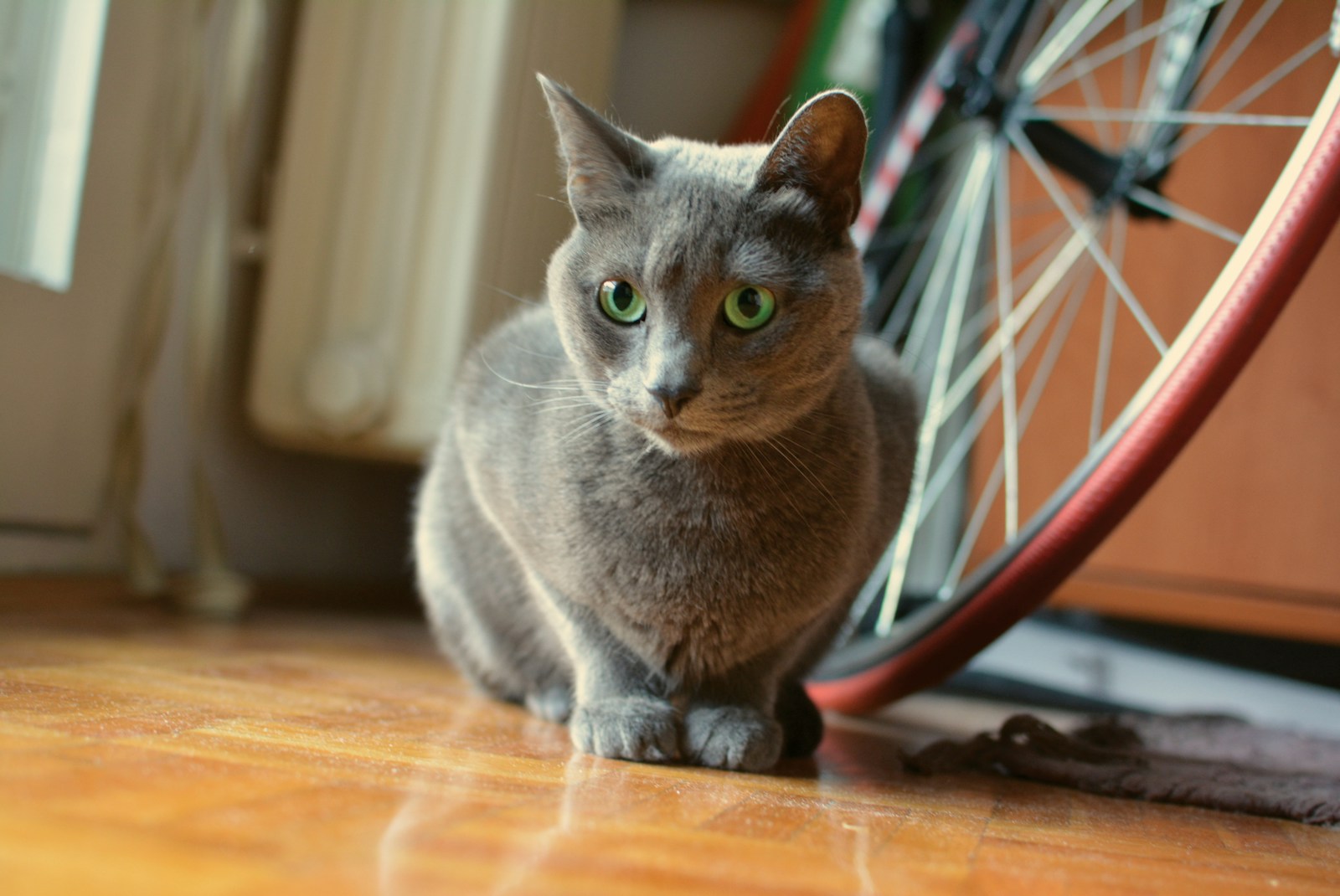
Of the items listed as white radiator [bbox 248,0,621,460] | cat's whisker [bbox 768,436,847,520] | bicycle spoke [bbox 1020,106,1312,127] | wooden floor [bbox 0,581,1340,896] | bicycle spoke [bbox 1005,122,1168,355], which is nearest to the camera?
wooden floor [bbox 0,581,1340,896]

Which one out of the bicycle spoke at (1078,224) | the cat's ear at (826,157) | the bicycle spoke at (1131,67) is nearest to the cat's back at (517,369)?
the cat's ear at (826,157)

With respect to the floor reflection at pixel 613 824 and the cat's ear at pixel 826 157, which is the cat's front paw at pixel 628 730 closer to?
the floor reflection at pixel 613 824

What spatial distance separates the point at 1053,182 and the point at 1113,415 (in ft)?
1.22

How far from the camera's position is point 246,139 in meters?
1.66

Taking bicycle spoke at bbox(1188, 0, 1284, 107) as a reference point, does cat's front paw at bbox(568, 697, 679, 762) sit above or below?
below

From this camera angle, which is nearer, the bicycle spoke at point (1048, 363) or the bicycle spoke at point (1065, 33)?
the bicycle spoke at point (1065, 33)

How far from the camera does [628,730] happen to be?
817 mm

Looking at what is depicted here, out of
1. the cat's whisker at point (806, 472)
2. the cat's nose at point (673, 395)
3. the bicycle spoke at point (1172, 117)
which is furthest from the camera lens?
the bicycle spoke at point (1172, 117)

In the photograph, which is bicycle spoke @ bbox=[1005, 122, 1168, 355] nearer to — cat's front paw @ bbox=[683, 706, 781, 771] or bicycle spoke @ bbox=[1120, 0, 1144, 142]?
bicycle spoke @ bbox=[1120, 0, 1144, 142]

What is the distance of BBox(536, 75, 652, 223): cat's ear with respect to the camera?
847 millimetres

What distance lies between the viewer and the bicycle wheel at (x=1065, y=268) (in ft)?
2.96

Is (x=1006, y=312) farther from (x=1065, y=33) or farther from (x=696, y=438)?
(x=696, y=438)

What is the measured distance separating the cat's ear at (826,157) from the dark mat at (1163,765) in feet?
1.48

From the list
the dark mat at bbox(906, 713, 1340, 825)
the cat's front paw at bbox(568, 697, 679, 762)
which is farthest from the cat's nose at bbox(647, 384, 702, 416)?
the dark mat at bbox(906, 713, 1340, 825)
